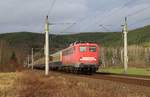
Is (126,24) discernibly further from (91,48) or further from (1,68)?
(1,68)

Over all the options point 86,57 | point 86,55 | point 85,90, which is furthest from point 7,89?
point 86,55

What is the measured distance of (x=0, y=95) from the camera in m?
19.3

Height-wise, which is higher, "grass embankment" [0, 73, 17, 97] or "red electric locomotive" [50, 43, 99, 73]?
"red electric locomotive" [50, 43, 99, 73]

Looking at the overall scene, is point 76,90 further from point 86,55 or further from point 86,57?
point 86,55

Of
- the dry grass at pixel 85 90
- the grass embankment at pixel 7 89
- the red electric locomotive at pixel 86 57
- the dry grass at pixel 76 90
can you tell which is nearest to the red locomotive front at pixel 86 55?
the red electric locomotive at pixel 86 57

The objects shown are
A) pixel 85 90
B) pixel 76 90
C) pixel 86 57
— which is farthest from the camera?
pixel 86 57

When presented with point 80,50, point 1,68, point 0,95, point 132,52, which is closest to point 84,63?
point 80,50

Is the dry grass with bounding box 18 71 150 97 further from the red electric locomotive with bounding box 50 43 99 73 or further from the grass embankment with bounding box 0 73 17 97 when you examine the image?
the red electric locomotive with bounding box 50 43 99 73

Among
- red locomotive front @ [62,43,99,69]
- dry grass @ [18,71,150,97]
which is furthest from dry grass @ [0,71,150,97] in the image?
red locomotive front @ [62,43,99,69]

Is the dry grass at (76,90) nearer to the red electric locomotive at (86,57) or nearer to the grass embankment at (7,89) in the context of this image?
the grass embankment at (7,89)

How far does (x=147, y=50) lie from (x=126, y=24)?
117365mm

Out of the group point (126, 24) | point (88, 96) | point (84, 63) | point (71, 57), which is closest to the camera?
point (88, 96)

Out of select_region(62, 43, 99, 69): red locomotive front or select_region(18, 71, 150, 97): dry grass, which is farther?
select_region(62, 43, 99, 69): red locomotive front

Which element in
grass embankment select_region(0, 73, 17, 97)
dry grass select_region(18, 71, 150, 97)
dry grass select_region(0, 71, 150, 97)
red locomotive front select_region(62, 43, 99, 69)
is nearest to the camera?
dry grass select_region(18, 71, 150, 97)
